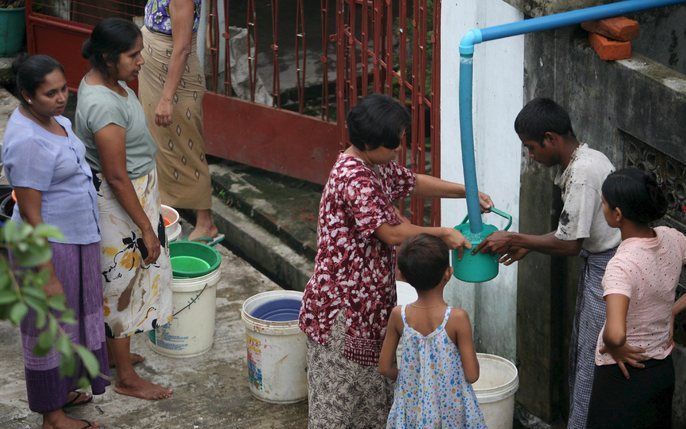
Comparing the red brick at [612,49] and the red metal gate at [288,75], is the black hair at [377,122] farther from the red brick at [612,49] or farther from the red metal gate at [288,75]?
the red metal gate at [288,75]

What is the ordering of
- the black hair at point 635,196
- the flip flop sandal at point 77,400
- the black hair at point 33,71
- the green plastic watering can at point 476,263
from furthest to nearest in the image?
the flip flop sandal at point 77,400
the black hair at point 33,71
the green plastic watering can at point 476,263
the black hair at point 635,196

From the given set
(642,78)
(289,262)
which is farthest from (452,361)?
(289,262)

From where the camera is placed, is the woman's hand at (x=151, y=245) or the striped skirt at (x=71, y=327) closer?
the striped skirt at (x=71, y=327)

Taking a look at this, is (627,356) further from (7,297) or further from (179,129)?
(179,129)

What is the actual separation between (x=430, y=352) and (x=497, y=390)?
82 centimetres

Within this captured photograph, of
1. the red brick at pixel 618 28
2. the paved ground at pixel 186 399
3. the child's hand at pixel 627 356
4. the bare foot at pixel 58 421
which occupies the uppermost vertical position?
the red brick at pixel 618 28

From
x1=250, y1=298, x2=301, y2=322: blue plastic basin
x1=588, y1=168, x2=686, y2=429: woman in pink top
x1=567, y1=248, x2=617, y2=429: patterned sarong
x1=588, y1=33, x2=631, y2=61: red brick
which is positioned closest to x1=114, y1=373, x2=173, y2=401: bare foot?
x1=250, y1=298, x2=301, y2=322: blue plastic basin

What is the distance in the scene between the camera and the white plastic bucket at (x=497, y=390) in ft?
14.5

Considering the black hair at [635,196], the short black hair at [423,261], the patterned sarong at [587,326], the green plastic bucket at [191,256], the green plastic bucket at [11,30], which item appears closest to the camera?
the black hair at [635,196]

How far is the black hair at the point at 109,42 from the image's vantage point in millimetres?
4555

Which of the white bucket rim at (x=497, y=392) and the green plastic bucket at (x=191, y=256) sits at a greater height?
the green plastic bucket at (x=191, y=256)

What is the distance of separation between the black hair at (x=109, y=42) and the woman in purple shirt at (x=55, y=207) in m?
0.30

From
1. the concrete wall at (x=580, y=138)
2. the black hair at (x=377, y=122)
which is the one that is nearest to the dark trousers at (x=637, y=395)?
the concrete wall at (x=580, y=138)

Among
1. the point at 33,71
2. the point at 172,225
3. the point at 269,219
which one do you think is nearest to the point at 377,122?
the point at 33,71
